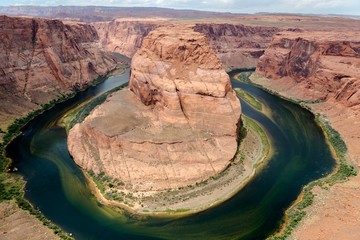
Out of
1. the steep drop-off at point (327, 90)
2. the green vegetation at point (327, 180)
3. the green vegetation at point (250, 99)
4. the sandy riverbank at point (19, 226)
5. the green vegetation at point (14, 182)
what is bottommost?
the green vegetation at point (14, 182)

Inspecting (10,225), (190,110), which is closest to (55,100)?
(190,110)

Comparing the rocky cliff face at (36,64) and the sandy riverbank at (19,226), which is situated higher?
the rocky cliff face at (36,64)

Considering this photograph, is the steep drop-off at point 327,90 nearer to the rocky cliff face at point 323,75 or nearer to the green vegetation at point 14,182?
the rocky cliff face at point 323,75

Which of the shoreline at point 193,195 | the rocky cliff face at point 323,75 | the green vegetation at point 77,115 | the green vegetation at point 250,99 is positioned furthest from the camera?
the green vegetation at point 250,99

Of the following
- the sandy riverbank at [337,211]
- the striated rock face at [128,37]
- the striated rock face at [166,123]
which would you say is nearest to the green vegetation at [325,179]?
the sandy riverbank at [337,211]

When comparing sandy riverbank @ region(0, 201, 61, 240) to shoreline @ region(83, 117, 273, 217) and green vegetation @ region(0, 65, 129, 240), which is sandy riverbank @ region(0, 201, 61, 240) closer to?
green vegetation @ region(0, 65, 129, 240)

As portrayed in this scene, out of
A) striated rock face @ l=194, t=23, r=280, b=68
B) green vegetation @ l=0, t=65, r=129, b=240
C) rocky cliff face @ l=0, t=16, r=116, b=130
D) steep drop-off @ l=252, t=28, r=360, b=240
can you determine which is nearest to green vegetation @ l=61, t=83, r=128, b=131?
green vegetation @ l=0, t=65, r=129, b=240

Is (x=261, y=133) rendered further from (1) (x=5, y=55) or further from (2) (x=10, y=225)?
(1) (x=5, y=55)
